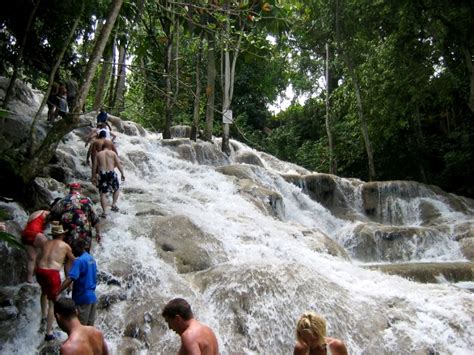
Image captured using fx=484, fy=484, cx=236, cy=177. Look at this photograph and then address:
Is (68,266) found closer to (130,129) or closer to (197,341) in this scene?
(197,341)

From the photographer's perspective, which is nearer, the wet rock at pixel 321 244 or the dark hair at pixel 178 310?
the dark hair at pixel 178 310

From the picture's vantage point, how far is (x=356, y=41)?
71.6 ft

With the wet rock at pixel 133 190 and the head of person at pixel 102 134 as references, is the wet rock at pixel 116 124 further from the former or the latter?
Answer: the head of person at pixel 102 134

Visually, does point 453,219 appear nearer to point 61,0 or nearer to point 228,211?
point 228,211

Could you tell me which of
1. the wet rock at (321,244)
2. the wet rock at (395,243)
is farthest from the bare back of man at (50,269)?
the wet rock at (395,243)

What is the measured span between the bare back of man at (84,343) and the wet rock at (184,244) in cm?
398

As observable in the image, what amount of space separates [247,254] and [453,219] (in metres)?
9.74

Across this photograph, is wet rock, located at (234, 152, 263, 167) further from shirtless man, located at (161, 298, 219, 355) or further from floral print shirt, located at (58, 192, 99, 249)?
shirtless man, located at (161, 298, 219, 355)

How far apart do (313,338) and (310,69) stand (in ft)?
95.1

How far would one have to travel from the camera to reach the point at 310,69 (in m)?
31.1

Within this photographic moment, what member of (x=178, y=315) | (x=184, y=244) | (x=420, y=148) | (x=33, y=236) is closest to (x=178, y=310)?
(x=178, y=315)

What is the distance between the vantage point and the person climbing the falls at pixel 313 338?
A: 358cm

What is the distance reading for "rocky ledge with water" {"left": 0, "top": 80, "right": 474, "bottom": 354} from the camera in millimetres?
6250

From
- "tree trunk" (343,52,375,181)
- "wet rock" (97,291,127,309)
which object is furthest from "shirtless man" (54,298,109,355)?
"tree trunk" (343,52,375,181)
